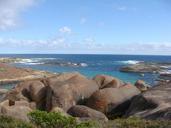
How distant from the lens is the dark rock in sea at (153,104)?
A: 21.3 meters

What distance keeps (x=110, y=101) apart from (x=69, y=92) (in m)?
3.04

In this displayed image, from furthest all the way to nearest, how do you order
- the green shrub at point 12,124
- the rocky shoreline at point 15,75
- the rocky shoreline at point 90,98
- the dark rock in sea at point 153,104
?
the rocky shoreline at point 15,75, the rocky shoreline at point 90,98, the dark rock in sea at point 153,104, the green shrub at point 12,124

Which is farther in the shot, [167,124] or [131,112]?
[131,112]

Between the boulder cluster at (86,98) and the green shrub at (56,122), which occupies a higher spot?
the green shrub at (56,122)

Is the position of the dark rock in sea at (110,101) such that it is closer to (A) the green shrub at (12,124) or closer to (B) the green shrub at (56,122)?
(A) the green shrub at (12,124)

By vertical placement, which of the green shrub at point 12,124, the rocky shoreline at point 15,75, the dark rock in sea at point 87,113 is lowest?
the rocky shoreline at point 15,75

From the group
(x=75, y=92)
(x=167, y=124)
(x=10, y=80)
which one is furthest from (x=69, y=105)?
(x=10, y=80)

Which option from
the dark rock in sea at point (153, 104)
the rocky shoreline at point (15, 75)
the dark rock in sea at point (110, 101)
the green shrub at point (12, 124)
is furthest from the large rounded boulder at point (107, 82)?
the rocky shoreline at point (15, 75)

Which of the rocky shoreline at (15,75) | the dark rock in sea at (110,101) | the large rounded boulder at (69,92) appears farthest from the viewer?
the rocky shoreline at (15,75)

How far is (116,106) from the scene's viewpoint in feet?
91.0

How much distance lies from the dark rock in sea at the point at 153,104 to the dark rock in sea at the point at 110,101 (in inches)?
58.1

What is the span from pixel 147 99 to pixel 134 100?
1673 mm

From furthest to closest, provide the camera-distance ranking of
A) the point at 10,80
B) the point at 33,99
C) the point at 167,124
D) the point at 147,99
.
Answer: the point at 10,80 → the point at 33,99 → the point at 147,99 → the point at 167,124

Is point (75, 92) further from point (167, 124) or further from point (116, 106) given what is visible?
point (167, 124)
